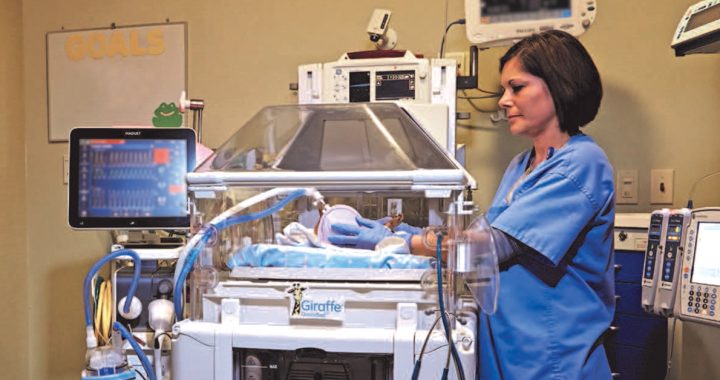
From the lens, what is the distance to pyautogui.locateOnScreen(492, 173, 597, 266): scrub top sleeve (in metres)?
1.20

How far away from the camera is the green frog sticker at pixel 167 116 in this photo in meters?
2.36

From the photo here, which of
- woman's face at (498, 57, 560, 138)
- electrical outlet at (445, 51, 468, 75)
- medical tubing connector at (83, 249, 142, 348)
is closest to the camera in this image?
medical tubing connector at (83, 249, 142, 348)

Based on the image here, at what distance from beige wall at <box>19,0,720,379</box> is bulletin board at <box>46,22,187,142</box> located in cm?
5

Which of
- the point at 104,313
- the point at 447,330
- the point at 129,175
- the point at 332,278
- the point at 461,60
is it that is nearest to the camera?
the point at 447,330

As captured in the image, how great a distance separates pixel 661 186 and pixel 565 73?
2.96ft

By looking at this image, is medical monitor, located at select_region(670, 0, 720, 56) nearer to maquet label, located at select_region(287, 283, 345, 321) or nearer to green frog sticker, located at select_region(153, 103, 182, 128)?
maquet label, located at select_region(287, 283, 345, 321)

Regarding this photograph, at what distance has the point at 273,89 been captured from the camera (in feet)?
7.62

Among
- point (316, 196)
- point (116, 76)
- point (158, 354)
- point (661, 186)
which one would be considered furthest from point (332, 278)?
point (116, 76)

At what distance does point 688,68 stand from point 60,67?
2.44 meters

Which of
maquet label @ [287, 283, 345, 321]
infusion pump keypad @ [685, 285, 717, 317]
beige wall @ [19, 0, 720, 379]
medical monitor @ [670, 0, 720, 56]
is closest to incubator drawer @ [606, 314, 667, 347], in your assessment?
infusion pump keypad @ [685, 285, 717, 317]

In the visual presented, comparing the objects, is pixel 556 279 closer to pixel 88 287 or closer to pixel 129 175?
pixel 88 287

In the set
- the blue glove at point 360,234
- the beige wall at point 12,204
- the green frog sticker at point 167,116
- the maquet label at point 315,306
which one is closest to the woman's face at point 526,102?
the blue glove at point 360,234

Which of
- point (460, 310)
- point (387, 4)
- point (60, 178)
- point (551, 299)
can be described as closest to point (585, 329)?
point (551, 299)

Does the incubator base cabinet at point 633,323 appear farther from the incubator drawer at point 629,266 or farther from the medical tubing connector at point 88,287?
the medical tubing connector at point 88,287
